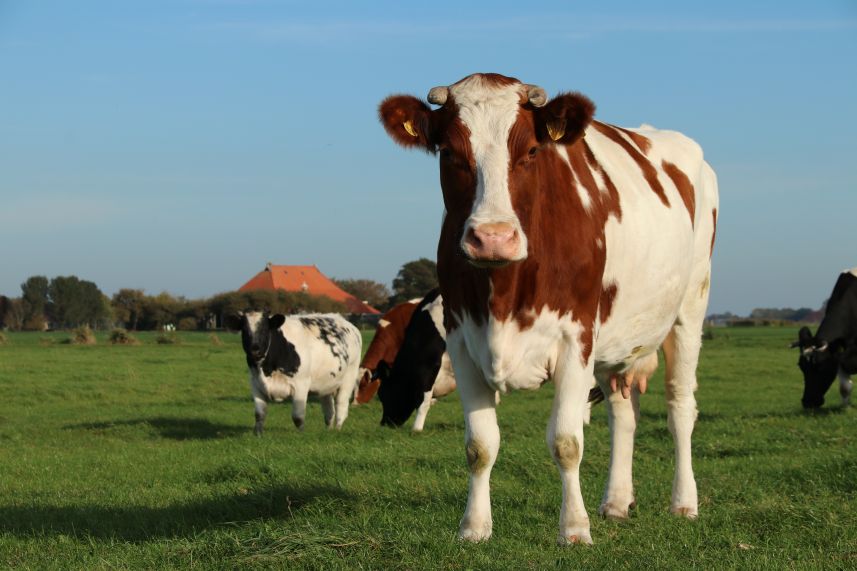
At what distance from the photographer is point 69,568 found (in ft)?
18.4

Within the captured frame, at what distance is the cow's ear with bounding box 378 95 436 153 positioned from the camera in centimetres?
594

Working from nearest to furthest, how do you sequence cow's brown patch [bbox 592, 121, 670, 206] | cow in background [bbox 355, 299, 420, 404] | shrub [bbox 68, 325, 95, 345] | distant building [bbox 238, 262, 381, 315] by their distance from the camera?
1. cow's brown patch [bbox 592, 121, 670, 206]
2. cow in background [bbox 355, 299, 420, 404]
3. shrub [bbox 68, 325, 95, 345]
4. distant building [bbox 238, 262, 381, 315]

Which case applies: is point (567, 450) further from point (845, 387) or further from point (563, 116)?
point (845, 387)

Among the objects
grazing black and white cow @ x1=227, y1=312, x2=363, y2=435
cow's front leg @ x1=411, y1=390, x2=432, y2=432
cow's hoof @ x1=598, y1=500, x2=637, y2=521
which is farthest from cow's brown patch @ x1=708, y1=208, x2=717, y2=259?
grazing black and white cow @ x1=227, y1=312, x2=363, y2=435

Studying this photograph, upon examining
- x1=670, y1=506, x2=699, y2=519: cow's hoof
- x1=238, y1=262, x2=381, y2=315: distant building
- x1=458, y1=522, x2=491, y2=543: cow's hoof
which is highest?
x1=238, y1=262, x2=381, y2=315: distant building

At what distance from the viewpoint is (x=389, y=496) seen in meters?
7.38

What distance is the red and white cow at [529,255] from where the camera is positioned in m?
5.52

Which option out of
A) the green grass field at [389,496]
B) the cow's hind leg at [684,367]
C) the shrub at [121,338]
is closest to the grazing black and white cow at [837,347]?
the green grass field at [389,496]

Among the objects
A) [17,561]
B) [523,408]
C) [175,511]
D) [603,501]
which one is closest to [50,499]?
[175,511]

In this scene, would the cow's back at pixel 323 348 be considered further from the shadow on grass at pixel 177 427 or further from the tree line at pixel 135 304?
the tree line at pixel 135 304

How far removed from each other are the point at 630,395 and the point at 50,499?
4.84 meters

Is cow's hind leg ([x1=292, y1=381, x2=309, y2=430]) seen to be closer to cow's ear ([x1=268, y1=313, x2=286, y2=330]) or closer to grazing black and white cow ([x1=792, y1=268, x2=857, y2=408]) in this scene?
cow's ear ([x1=268, y1=313, x2=286, y2=330])

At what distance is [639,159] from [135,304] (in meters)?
80.4

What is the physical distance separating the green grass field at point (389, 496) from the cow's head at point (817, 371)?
32 cm
